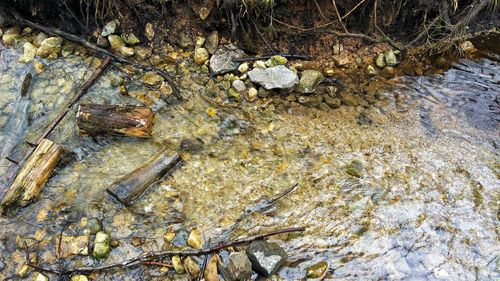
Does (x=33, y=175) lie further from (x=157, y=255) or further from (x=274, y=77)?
(x=274, y=77)

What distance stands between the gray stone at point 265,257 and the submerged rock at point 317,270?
0.23m

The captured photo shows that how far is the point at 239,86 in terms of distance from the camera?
4.88m

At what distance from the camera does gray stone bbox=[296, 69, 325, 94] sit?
491 cm

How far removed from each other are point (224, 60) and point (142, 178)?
1932 millimetres

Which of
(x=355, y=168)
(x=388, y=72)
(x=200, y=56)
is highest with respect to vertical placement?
(x=388, y=72)

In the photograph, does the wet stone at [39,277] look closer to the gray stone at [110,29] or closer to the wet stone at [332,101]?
the gray stone at [110,29]

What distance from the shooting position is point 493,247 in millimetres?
3525

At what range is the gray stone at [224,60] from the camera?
4973 millimetres

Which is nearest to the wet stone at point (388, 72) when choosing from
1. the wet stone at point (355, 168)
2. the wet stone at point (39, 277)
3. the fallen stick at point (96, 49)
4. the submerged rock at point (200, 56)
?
the wet stone at point (355, 168)

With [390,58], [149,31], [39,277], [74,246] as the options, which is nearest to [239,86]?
[149,31]

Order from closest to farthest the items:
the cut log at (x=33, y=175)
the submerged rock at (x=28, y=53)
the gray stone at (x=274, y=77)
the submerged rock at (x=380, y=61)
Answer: the cut log at (x=33, y=175) < the gray stone at (x=274, y=77) < the submerged rock at (x=28, y=53) < the submerged rock at (x=380, y=61)

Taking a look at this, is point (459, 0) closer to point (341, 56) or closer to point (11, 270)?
point (341, 56)

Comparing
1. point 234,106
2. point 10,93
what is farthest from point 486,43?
point 10,93

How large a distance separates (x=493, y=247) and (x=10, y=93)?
5130 mm
